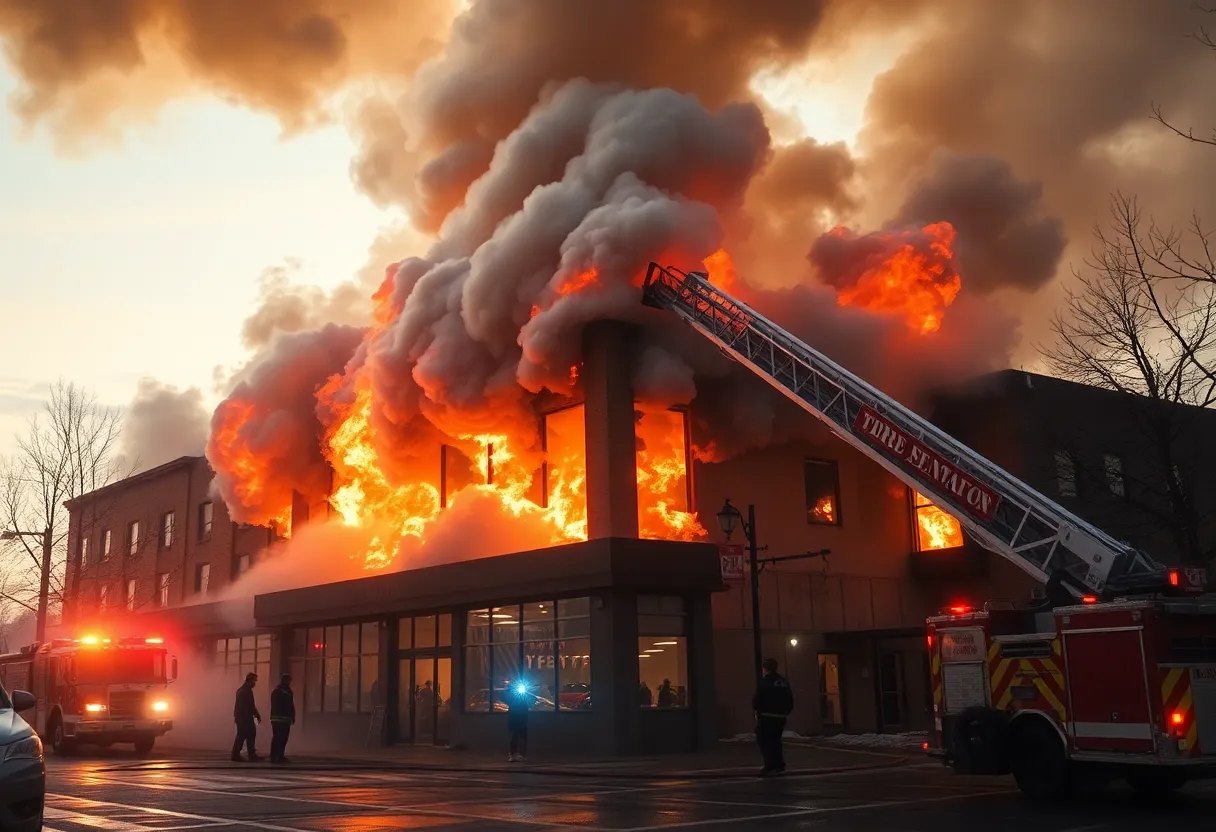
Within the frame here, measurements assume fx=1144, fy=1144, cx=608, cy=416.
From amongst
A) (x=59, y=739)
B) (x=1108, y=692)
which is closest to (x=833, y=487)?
(x=1108, y=692)

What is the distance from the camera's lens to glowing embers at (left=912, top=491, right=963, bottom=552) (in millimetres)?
27906

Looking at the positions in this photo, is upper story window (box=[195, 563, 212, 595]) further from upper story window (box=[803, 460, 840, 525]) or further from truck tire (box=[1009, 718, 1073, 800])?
truck tire (box=[1009, 718, 1073, 800])

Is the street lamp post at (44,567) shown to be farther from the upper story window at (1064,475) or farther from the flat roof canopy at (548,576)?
the upper story window at (1064,475)

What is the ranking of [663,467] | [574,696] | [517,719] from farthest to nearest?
[663,467] < [574,696] < [517,719]

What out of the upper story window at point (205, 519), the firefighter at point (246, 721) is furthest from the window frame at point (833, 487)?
the upper story window at point (205, 519)

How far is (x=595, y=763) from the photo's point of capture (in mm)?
18703

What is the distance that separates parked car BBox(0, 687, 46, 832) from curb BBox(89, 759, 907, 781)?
992cm

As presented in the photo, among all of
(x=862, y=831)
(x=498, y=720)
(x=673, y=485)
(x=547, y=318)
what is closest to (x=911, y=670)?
(x=673, y=485)

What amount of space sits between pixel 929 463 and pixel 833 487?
11218 mm

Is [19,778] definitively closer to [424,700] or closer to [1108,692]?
[1108,692]

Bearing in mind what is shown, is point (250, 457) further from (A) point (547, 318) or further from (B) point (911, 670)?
(B) point (911, 670)

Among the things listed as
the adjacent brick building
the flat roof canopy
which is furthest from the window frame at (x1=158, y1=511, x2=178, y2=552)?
the flat roof canopy

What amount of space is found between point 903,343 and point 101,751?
20145 mm

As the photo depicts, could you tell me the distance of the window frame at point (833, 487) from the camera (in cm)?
2700
